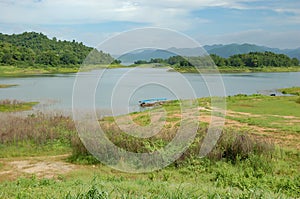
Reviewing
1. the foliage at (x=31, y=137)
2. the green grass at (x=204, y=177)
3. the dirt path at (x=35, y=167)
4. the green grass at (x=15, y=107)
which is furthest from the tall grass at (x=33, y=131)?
the green grass at (x=15, y=107)

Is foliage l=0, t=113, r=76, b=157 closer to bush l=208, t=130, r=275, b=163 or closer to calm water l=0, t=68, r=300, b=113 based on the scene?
calm water l=0, t=68, r=300, b=113

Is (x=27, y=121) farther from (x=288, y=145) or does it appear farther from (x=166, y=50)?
(x=288, y=145)

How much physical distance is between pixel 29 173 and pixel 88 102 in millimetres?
13690

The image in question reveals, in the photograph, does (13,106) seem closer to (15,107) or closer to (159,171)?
(15,107)

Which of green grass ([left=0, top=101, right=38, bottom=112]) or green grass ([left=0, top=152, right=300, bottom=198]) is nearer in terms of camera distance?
green grass ([left=0, top=152, right=300, bottom=198])

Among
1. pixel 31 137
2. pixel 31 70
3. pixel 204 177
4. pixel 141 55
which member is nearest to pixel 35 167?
pixel 31 137

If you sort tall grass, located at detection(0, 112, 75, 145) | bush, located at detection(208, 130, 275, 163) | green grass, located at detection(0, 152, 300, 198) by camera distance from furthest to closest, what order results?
tall grass, located at detection(0, 112, 75, 145) → bush, located at detection(208, 130, 275, 163) → green grass, located at detection(0, 152, 300, 198)

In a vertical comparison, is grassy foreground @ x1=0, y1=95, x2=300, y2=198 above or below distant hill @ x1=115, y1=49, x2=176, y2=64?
below

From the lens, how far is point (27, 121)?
13102 millimetres

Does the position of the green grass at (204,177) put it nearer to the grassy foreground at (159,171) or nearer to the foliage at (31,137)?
the grassy foreground at (159,171)

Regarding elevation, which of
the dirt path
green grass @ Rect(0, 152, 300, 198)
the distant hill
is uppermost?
the distant hill

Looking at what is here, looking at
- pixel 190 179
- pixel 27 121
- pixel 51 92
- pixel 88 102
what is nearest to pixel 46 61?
pixel 51 92

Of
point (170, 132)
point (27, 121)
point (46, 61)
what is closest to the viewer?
point (170, 132)

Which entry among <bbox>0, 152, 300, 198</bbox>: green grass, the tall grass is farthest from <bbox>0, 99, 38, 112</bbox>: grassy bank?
<bbox>0, 152, 300, 198</bbox>: green grass
